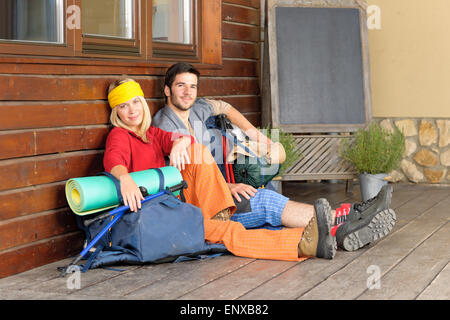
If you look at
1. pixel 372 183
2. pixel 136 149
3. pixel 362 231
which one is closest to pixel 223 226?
pixel 136 149

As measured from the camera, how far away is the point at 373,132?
17.1ft

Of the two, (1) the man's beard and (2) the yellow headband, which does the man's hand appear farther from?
(2) the yellow headband

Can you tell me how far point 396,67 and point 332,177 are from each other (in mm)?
1424

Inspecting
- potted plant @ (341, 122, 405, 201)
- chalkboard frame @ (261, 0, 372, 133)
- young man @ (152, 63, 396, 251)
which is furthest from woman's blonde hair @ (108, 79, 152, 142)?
potted plant @ (341, 122, 405, 201)

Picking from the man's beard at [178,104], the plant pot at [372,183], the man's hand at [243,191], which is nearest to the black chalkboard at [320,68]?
the plant pot at [372,183]

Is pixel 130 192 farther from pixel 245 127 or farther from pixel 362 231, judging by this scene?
pixel 245 127

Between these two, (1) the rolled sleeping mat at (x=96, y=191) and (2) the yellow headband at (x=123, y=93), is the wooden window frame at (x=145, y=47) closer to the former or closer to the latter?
(2) the yellow headband at (x=123, y=93)

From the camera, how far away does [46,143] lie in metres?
3.34

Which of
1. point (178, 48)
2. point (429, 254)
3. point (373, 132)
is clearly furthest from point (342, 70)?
point (429, 254)

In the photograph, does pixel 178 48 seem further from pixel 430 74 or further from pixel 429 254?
pixel 430 74

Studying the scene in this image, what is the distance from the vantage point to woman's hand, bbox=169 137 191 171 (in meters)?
3.60

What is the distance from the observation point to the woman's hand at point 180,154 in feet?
11.8

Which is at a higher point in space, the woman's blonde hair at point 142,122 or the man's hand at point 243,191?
the woman's blonde hair at point 142,122

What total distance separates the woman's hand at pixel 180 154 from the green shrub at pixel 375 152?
1.87m
